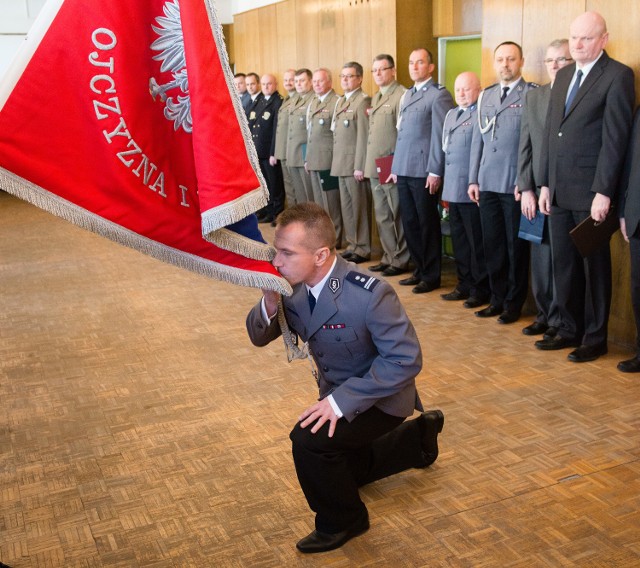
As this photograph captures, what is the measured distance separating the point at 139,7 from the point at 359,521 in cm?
167

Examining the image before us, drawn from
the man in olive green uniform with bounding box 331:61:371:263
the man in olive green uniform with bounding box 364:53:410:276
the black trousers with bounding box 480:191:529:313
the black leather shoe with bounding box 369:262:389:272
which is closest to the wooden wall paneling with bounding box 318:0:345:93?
the man in olive green uniform with bounding box 331:61:371:263

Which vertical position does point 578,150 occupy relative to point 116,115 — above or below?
below

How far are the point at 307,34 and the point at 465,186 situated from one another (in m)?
4.37

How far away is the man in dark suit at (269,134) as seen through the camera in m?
9.23

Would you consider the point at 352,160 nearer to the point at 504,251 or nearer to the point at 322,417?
the point at 504,251

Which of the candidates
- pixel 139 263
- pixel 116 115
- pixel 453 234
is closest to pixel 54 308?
pixel 139 263

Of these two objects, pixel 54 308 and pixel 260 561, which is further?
pixel 54 308

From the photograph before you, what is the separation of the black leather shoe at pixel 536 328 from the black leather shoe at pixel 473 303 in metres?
Result: 0.65

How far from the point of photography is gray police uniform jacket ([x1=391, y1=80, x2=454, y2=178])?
571 cm

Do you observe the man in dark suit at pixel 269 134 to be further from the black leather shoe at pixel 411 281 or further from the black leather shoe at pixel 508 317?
the black leather shoe at pixel 508 317

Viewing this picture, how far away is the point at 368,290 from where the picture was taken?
2447 millimetres

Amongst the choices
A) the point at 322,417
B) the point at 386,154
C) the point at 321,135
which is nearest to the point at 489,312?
the point at 386,154

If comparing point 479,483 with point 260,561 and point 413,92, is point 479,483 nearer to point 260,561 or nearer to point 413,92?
point 260,561

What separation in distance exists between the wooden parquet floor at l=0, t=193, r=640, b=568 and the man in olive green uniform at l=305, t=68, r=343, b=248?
8.02 feet
